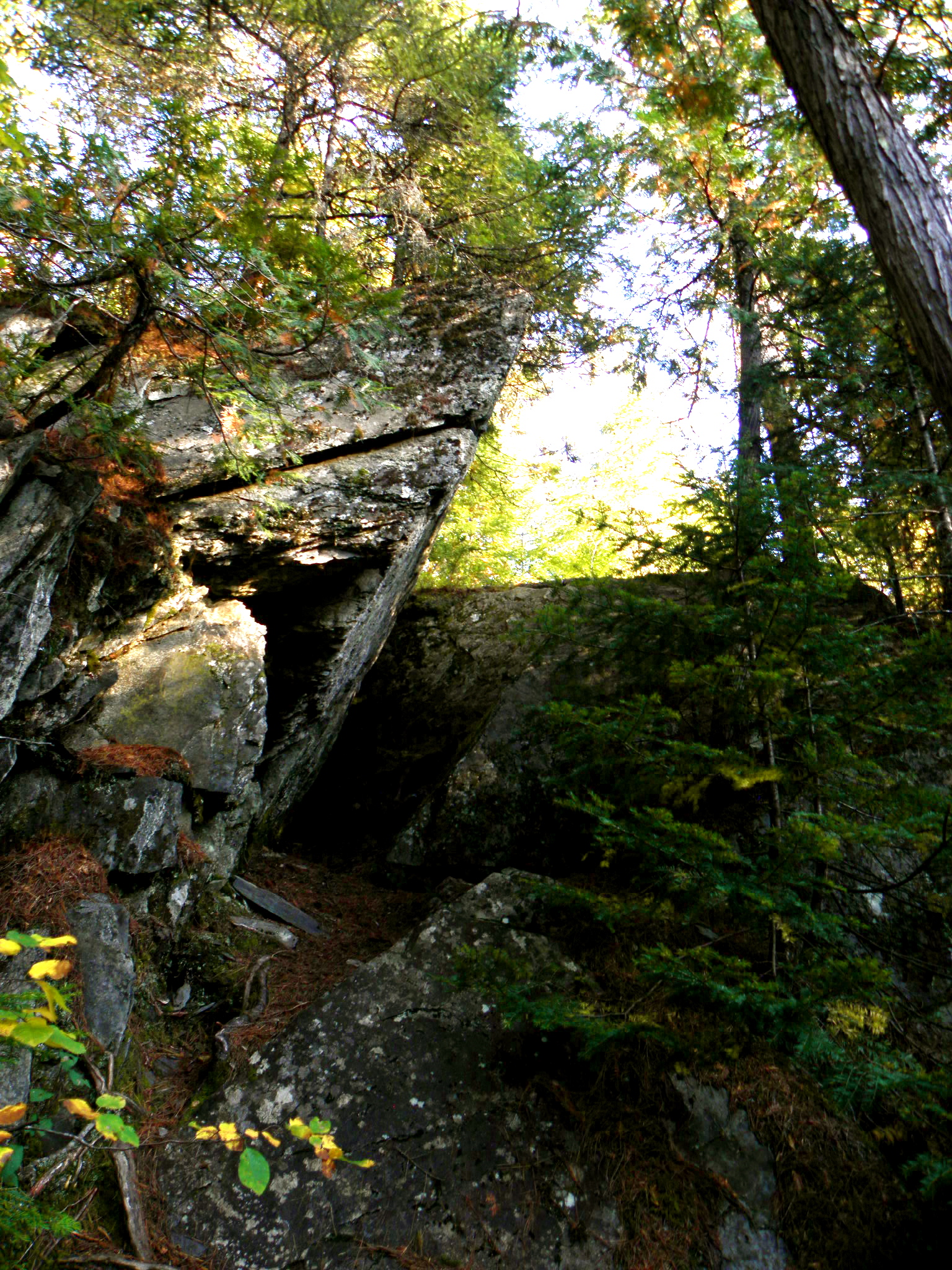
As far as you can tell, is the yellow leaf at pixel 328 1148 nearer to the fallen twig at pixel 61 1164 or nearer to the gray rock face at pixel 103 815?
the fallen twig at pixel 61 1164

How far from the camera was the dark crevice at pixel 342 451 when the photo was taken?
21.0 feet

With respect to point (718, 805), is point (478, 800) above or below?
below

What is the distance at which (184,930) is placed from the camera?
5180mm

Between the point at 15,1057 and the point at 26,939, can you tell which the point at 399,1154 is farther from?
the point at 26,939

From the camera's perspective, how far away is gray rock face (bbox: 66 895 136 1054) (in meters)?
3.94

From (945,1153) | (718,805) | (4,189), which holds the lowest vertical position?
(945,1153)

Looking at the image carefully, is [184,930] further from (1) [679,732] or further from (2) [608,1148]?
(1) [679,732]

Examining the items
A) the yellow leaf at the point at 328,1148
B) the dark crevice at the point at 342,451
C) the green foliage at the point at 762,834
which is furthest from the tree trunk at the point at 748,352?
the yellow leaf at the point at 328,1148

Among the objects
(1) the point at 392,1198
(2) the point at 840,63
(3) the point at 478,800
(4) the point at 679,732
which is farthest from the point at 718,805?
(2) the point at 840,63

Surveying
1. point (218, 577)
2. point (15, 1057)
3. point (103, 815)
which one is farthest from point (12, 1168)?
point (218, 577)

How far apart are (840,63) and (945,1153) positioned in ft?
18.8

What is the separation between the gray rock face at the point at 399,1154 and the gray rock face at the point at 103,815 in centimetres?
153

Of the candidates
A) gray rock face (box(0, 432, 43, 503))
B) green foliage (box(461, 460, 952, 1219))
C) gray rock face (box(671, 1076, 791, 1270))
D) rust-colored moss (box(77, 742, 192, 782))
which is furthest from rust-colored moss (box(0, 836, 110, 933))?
gray rock face (box(671, 1076, 791, 1270))

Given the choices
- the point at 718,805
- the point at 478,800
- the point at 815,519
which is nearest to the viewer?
the point at 815,519
